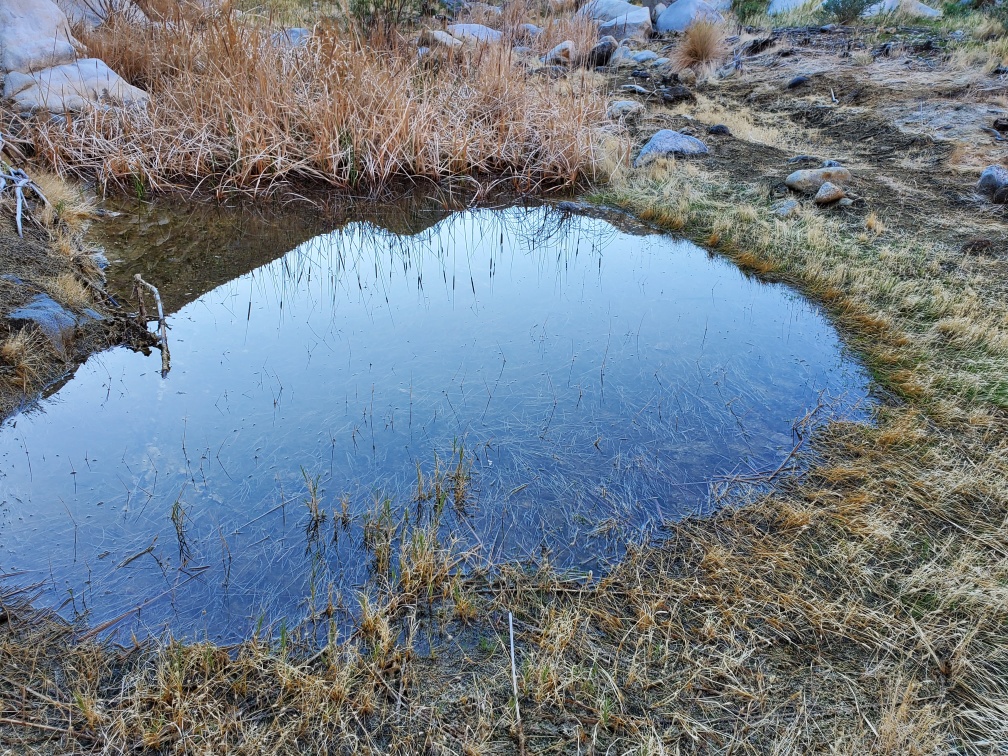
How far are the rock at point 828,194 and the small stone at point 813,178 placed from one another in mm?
173

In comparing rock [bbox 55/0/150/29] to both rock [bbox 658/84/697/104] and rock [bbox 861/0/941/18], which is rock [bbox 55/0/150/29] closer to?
rock [bbox 658/84/697/104]

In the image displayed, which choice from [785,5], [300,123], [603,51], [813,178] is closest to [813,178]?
[813,178]

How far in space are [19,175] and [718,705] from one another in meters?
5.43

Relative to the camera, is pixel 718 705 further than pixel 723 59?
No

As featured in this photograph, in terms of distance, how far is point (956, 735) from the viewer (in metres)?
1.93

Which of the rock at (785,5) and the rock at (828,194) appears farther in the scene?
the rock at (785,5)

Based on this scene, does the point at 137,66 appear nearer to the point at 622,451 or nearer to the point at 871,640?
the point at 622,451

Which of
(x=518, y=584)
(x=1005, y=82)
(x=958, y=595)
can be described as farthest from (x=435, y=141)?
(x=1005, y=82)

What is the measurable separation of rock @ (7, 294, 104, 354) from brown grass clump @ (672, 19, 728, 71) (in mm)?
10614

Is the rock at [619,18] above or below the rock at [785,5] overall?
below

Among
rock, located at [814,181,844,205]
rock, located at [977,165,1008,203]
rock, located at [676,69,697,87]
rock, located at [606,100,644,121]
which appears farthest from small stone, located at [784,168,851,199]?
rock, located at [676,69,697,87]

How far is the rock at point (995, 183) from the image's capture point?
5.87 meters

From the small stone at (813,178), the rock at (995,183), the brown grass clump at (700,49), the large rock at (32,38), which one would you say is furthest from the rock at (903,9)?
the large rock at (32,38)

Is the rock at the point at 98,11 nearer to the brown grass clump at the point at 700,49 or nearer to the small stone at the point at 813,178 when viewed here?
the small stone at the point at 813,178
